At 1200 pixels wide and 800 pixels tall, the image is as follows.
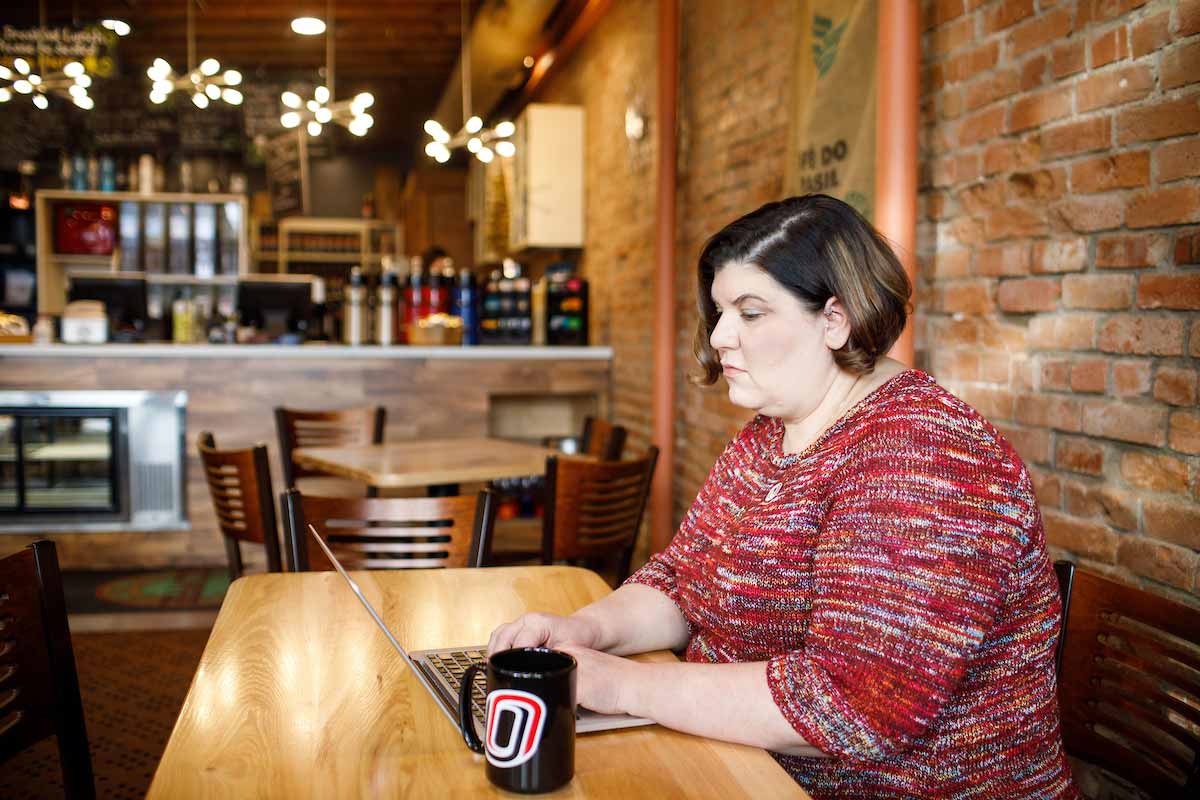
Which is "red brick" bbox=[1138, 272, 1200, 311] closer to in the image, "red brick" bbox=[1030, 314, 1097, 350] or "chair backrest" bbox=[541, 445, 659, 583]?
"red brick" bbox=[1030, 314, 1097, 350]

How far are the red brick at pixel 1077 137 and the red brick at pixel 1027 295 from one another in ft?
0.82

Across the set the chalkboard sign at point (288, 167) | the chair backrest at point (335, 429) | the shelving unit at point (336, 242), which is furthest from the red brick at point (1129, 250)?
the shelving unit at point (336, 242)

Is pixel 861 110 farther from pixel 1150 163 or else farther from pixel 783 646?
pixel 783 646

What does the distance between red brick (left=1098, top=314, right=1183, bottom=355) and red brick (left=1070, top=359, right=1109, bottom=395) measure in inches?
1.3

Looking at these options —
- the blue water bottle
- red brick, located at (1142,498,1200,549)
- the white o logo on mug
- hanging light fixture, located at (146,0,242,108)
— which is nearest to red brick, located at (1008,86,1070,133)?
red brick, located at (1142,498,1200,549)

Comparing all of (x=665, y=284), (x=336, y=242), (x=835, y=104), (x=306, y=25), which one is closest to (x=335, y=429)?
(x=665, y=284)

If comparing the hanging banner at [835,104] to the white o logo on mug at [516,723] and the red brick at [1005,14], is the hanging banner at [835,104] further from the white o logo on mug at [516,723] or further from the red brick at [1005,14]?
the white o logo on mug at [516,723]

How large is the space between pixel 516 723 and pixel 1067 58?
1.72m

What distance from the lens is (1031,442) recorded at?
2.10 meters

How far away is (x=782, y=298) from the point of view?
53.1 inches

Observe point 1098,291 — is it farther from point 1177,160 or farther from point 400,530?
point 400,530

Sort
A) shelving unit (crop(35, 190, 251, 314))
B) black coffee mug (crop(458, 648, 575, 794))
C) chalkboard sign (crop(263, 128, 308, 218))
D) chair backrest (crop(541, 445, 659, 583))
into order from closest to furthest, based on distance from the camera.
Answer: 1. black coffee mug (crop(458, 648, 575, 794))
2. chair backrest (crop(541, 445, 659, 583))
3. shelving unit (crop(35, 190, 251, 314))
4. chalkboard sign (crop(263, 128, 308, 218))

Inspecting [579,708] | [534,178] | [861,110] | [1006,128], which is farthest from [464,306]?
[579,708]

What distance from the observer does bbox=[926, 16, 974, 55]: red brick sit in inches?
91.0
